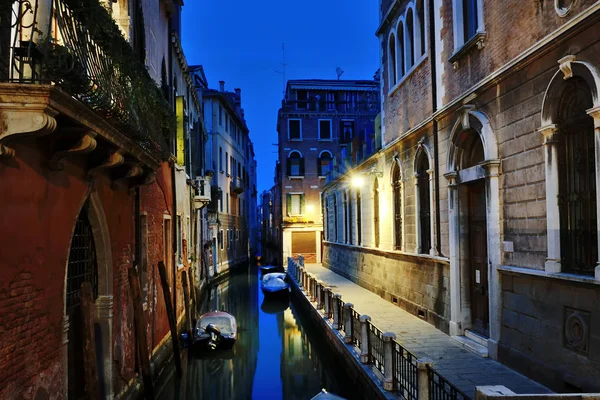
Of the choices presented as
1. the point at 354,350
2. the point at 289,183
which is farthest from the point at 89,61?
the point at 289,183

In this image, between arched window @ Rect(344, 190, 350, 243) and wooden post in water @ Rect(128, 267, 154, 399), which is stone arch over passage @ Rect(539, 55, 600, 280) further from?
arched window @ Rect(344, 190, 350, 243)

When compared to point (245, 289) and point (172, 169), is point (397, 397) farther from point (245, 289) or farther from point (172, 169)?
point (245, 289)

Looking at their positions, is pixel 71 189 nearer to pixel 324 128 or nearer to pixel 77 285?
pixel 77 285

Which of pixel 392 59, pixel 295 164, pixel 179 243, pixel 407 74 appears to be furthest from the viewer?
pixel 295 164

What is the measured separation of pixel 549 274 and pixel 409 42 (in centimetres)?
762

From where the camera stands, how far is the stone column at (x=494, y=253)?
23.8ft

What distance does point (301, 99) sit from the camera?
34406 millimetres

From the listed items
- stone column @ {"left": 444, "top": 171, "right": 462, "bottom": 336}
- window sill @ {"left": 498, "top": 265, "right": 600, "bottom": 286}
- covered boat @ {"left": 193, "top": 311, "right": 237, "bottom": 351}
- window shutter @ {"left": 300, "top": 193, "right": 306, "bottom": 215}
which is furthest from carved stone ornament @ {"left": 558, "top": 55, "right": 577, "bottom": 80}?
window shutter @ {"left": 300, "top": 193, "right": 306, "bottom": 215}

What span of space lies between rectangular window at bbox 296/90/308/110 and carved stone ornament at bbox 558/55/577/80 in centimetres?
2881

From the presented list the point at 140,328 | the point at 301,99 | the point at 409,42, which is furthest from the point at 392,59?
the point at 301,99

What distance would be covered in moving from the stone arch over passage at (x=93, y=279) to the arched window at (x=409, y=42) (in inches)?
319

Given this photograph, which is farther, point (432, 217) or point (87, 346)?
point (432, 217)

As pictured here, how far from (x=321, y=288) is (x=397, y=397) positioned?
7.82 m

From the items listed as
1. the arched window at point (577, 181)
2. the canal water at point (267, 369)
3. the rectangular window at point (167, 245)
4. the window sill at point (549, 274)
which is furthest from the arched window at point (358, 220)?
the arched window at point (577, 181)
